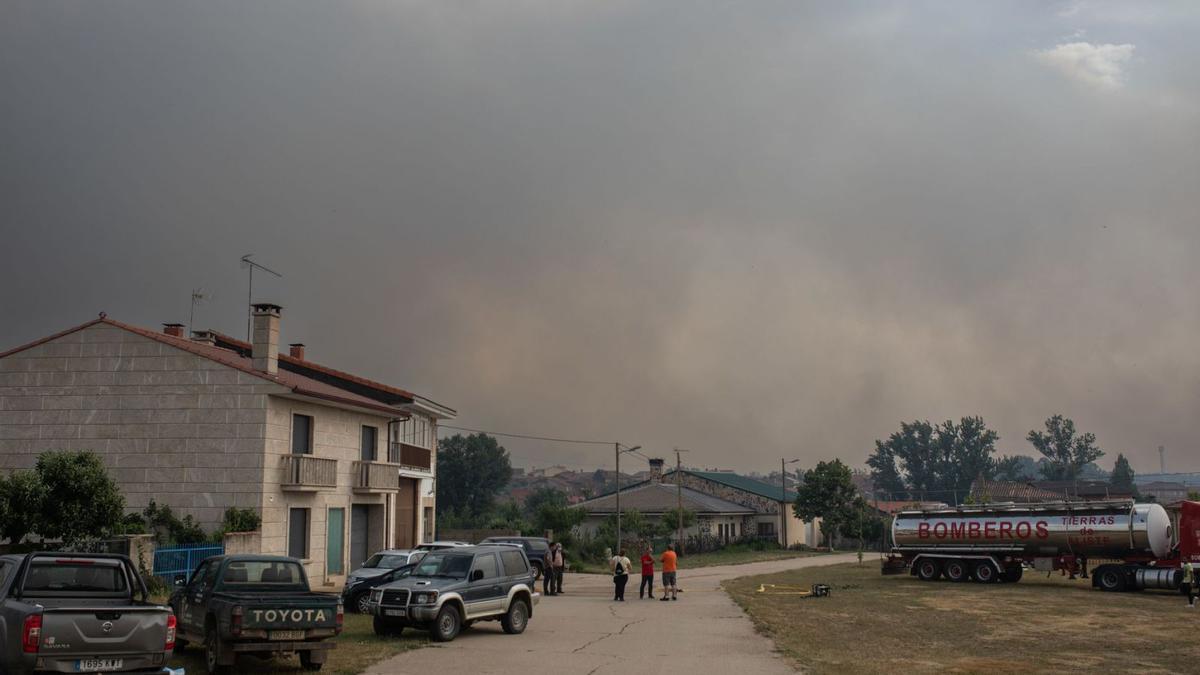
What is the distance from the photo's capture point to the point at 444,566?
776 inches

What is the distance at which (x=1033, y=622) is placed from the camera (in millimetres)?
23844

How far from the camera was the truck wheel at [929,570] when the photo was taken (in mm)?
40725

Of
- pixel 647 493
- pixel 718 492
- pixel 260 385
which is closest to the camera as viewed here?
pixel 260 385

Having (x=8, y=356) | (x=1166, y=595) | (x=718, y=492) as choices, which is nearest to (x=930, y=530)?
(x=1166, y=595)

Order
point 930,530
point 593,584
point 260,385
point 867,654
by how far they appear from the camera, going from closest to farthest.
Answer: point 867,654
point 260,385
point 593,584
point 930,530

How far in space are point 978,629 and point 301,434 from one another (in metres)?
22.7

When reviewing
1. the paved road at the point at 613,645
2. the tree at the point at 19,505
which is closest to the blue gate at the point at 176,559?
the tree at the point at 19,505

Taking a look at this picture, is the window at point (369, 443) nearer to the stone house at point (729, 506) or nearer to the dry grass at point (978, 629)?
the dry grass at point (978, 629)

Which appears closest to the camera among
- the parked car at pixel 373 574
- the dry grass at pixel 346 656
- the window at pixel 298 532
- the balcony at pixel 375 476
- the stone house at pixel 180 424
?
the dry grass at pixel 346 656

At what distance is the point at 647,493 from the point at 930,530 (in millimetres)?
35964

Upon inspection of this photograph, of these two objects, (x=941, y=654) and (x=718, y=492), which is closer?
(x=941, y=654)

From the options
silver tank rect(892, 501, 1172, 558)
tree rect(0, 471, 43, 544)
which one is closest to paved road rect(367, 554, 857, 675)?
tree rect(0, 471, 43, 544)

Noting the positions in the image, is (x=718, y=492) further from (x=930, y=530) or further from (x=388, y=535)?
(x=388, y=535)

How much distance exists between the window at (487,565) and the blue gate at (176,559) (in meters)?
10.3
